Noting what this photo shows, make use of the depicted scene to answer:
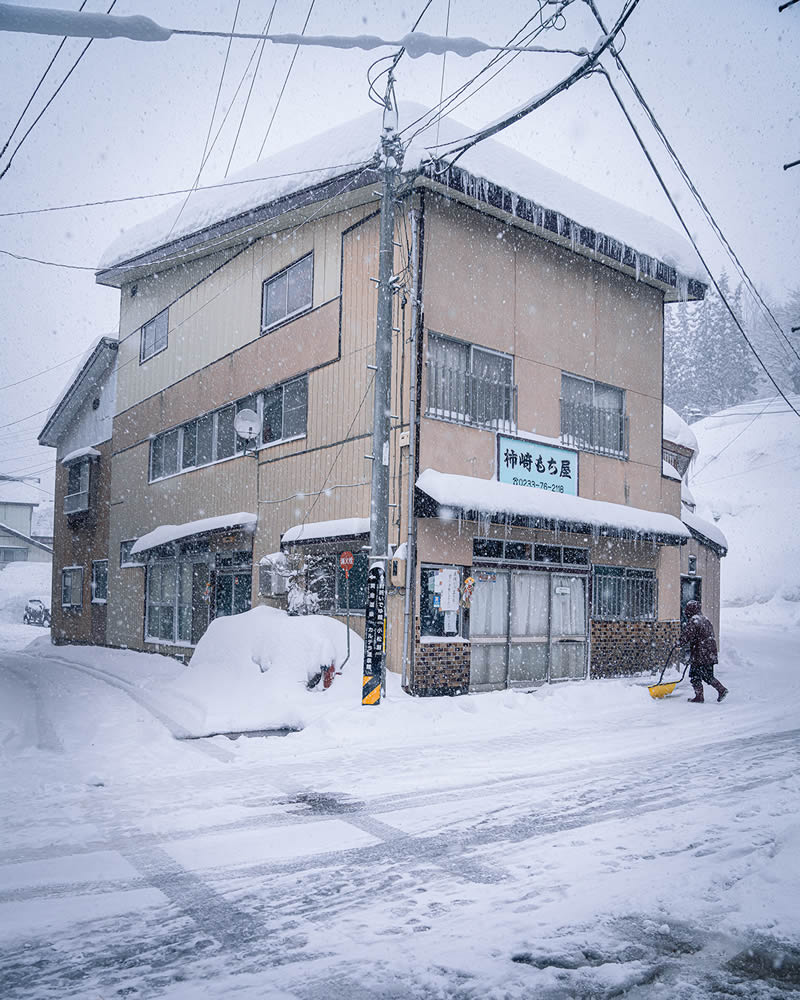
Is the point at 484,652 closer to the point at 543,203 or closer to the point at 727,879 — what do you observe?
the point at 543,203

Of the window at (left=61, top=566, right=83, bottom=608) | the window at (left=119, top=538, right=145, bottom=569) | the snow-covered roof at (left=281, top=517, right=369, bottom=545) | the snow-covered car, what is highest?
the snow-covered roof at (left=281, top=517, right=369, bottom=545)

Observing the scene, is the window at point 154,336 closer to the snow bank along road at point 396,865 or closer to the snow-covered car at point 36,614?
the snow bank along road at point 396,865

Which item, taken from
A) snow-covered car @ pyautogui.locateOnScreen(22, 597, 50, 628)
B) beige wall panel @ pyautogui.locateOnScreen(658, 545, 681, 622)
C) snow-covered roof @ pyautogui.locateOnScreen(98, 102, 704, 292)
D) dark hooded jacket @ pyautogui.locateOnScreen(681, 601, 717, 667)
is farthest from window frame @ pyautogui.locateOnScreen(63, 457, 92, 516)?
dark hooded jacket @ pyautogui.locateOnScreen(681, 601, 717, 667)

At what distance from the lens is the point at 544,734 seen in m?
10.0

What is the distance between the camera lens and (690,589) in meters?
21.3

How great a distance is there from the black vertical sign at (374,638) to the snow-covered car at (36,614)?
36.2 metres

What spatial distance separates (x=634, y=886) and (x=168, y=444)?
19275 mm

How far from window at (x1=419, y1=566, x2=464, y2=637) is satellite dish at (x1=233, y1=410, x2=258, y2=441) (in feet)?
18.1

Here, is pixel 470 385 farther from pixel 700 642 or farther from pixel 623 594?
pixel 623 594

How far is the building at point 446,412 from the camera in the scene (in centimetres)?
1312

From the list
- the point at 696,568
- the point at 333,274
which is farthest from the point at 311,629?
the point at 696,568

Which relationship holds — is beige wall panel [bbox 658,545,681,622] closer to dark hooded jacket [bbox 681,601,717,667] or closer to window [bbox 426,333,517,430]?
dark hooded jacket [bbox 681,601,717,667]

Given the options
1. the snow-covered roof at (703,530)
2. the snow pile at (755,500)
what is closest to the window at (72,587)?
the snow-covered roof at (703,530)

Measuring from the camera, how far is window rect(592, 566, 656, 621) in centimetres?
1625
